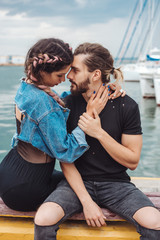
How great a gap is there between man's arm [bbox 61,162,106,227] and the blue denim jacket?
0.13 meters

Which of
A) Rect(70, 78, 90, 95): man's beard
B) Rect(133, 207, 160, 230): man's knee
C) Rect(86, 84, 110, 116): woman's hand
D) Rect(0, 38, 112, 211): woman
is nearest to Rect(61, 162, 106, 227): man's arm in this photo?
Rect(0, 38, 112, 211): woman

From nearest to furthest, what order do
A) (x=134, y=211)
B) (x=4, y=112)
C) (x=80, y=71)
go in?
(x=134, y=211) → (x=80, y=71) → (x=4, y=112)

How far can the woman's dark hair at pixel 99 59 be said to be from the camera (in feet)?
7.02

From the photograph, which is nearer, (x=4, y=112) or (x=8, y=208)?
(x=8, y=208)

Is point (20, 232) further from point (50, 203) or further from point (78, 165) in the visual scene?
point (78, 165)

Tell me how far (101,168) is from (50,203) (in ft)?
1.45

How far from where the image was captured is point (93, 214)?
6.33 ft

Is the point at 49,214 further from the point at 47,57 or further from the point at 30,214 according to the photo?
the point at 47,57

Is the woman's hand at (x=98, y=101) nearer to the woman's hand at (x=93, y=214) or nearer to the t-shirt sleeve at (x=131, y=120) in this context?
the t-shirt sleeve at (x=131, y=120)

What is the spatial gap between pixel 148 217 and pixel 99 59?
1.07 metres

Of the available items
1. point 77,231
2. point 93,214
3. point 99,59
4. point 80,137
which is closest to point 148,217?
point 93,214

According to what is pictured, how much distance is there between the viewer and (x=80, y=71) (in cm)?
214

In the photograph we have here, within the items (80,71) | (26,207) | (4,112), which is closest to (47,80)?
(80,71)

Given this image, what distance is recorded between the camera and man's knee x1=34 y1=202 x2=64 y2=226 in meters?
1.75
